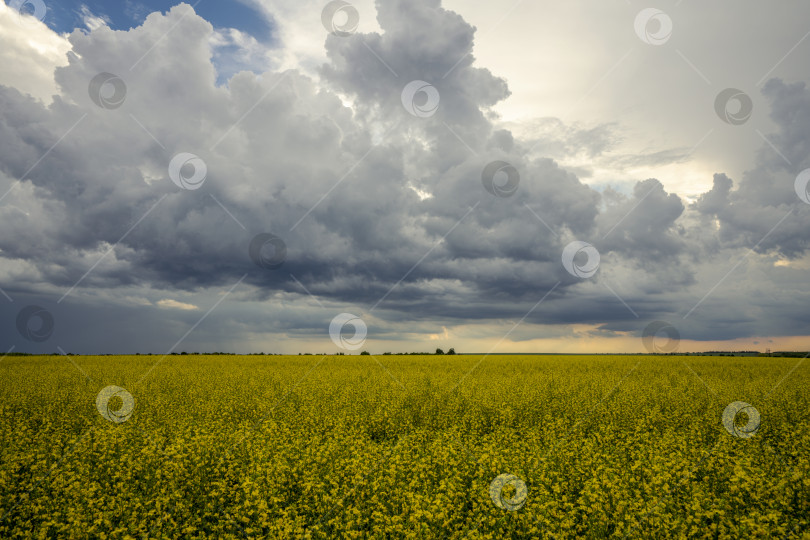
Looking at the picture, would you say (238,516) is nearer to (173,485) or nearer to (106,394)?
(173,485)

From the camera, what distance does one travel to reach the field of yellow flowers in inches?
263

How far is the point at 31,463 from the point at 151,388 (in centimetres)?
1060

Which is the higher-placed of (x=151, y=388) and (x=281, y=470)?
(x=151, y=388)

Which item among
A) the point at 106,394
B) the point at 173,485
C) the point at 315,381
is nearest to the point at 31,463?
the point at 173,485

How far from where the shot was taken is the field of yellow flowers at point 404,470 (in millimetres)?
6684

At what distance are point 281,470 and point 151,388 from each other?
15162 millimetres

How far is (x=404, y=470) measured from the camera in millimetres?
8500

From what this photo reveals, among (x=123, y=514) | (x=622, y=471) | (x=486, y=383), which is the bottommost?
(x=123, y=514)

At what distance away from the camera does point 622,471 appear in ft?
28.1

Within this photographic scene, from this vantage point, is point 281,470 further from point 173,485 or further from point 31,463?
point 31,463

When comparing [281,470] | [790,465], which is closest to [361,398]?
[281,470]

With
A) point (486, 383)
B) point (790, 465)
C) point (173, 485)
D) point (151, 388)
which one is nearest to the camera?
point (173, 485)

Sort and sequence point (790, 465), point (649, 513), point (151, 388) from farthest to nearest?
point (151, 388)
point (790, 465)
point (649, 513)

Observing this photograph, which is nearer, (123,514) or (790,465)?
(123,514)
